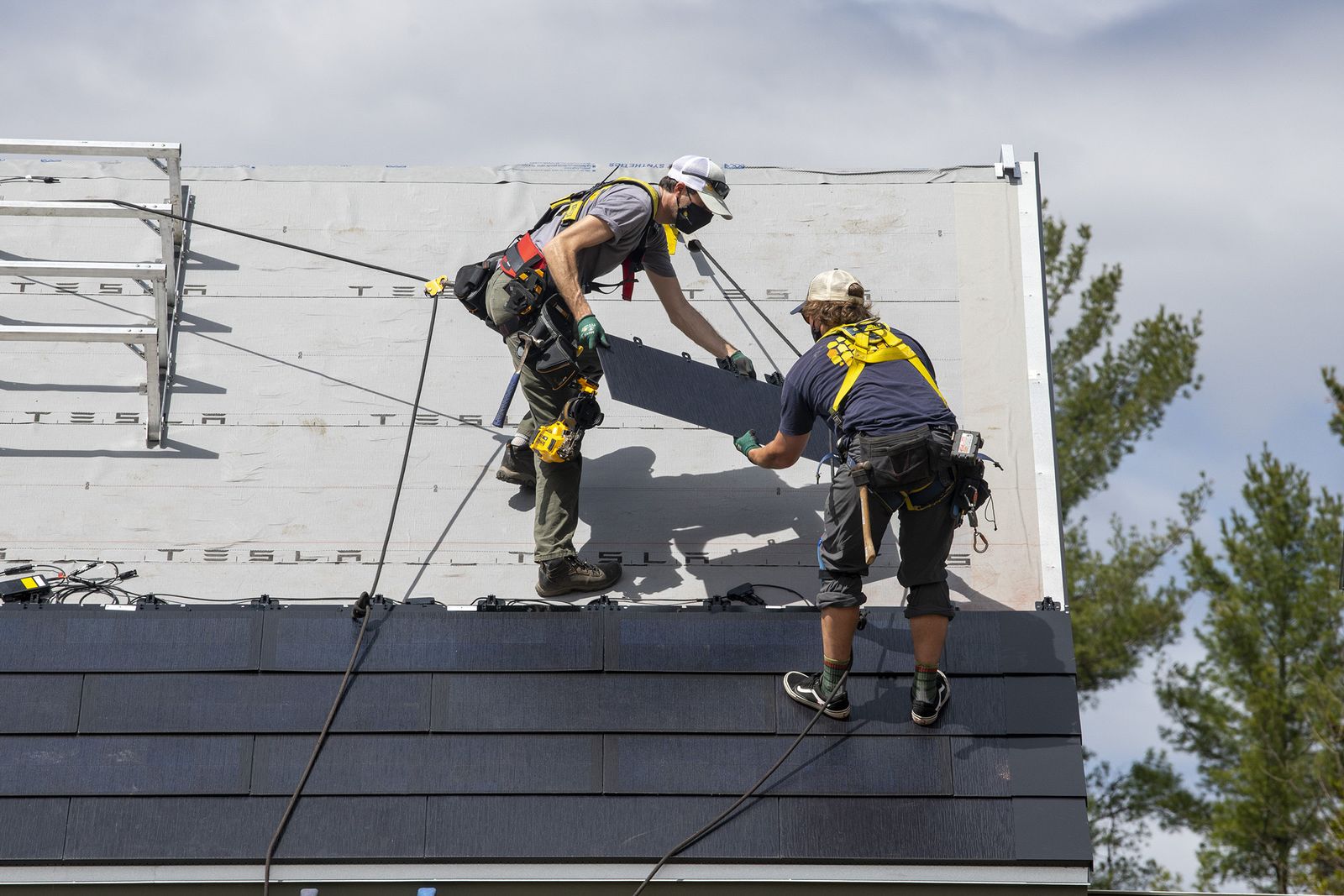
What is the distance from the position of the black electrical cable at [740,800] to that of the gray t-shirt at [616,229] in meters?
2.04

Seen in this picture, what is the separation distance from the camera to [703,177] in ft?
19.4

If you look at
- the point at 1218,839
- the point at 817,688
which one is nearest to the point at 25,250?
the point at 817,688

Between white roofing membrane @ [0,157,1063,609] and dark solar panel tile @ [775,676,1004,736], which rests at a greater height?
white roofing membrane @ [0,157,1063,609]

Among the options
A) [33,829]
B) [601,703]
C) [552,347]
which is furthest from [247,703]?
[552,347]

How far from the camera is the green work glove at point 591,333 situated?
5473 millimetres

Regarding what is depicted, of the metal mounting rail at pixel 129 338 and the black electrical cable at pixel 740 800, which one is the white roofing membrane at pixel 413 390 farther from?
the black electrical cable at pixel 740 800

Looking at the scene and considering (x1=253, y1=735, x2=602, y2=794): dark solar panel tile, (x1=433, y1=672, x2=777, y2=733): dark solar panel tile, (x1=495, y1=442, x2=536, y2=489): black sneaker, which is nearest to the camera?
(x1=253, y1=735, x2=602, y2=794): dark solar panel tile

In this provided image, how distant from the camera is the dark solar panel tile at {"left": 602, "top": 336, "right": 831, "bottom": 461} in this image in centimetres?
558

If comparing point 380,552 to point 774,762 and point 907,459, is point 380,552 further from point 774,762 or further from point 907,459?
point 907,459

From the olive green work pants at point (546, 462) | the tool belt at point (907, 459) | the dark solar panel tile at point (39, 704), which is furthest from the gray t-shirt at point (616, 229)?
the dark solar panel tile at point (39, 704)

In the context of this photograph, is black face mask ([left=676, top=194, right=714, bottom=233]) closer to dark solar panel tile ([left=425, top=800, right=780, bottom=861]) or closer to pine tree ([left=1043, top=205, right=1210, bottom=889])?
dark solar panel tile ([left=425, top=800, right=780, bottom=861])

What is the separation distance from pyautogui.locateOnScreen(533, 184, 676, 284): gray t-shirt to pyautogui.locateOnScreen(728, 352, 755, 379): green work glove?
1.87 ft

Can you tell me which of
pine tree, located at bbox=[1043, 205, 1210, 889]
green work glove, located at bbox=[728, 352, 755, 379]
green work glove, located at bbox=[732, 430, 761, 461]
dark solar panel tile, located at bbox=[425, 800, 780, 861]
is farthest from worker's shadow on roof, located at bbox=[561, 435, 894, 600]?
pine tree, located at bbox=[1043, 205, 1210, 889]

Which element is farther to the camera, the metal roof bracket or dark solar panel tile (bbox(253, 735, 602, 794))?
the metal roof bracket
